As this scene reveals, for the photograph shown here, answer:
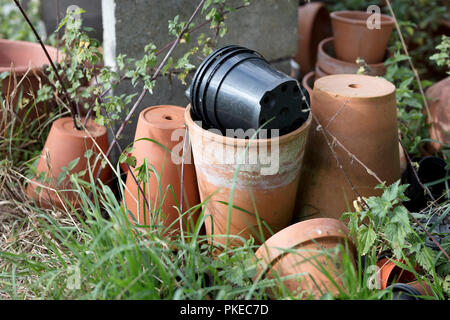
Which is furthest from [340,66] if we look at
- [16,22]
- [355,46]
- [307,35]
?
[16,22]

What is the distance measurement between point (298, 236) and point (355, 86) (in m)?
0.74

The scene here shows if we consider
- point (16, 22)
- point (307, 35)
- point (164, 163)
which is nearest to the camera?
point (164, 163)

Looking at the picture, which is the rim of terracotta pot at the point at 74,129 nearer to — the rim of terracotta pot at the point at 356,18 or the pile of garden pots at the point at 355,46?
the pile of garden pots at the point at 355,46

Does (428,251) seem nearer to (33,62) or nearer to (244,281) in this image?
(244,281)

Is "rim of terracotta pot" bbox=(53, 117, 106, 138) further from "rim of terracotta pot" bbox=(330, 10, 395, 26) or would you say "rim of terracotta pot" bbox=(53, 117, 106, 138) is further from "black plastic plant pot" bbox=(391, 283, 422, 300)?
"rim of terracotta pot" bbox=(330, 10, 395, 26)

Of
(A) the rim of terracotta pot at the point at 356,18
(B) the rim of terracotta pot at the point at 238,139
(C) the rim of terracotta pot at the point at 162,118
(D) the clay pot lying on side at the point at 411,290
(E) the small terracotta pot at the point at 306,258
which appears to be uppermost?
(A) the rim of terracotta pot at the point at 356,18

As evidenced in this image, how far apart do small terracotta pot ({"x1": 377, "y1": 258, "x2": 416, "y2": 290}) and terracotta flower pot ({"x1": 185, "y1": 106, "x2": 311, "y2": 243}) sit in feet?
1.31

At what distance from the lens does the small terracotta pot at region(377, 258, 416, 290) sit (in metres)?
1.56

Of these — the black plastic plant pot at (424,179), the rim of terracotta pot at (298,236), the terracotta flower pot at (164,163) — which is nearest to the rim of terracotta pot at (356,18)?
the black plastic plant pot at (424,179)

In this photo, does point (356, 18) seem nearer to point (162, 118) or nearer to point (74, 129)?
point (162, 118)

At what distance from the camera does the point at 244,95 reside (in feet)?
5.24

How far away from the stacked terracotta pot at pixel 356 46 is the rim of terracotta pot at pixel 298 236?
121 centimetres

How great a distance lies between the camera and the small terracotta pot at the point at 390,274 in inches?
61.3

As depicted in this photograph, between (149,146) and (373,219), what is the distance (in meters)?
0.84
